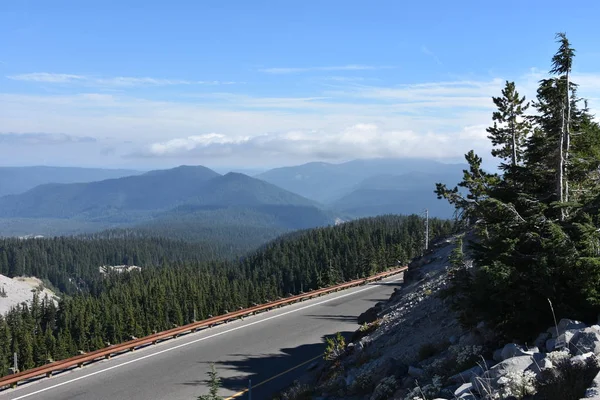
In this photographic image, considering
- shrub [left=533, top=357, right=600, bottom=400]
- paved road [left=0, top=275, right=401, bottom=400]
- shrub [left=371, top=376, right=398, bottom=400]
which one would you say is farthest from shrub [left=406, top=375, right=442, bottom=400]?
paved road [left=0, top=275, right=401, bottom=400]

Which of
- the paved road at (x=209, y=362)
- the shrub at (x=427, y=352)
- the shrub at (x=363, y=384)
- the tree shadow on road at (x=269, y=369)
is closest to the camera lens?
the shrub at (x=363, y=384)

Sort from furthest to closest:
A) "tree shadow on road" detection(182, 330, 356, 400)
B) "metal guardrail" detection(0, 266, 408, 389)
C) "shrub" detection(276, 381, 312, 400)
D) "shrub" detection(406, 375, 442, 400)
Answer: "metal guardrail" detection(0, 266, 408, 389) → "tree shadow on road" detection(182, 330, 356, 400) → "shrub" detection(276, 381, 312, 400) → "shrub" detection(406, 375, 442, 400)

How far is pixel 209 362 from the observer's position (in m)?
20.0

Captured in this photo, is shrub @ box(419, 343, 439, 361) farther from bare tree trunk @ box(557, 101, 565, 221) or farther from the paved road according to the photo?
the paved road

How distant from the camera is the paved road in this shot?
18812mm

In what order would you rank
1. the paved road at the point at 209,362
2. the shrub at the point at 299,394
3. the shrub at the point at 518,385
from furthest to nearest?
1. the paved road at the point at 209,362
2. the shrub at the point at 299,394
3. the shrub at the point at 518,385

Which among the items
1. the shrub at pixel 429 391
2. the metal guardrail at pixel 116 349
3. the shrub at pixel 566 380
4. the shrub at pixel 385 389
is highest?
the shrub at pixel 566 380

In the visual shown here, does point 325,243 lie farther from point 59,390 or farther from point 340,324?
point 59,390

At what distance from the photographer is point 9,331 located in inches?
2958

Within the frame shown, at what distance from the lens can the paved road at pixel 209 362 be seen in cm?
1881

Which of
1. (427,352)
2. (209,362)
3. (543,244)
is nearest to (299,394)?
(427,352)

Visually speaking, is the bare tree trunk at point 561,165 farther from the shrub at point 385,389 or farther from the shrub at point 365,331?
the shrub at point 365,331

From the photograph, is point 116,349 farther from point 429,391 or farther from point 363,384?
point 429,391

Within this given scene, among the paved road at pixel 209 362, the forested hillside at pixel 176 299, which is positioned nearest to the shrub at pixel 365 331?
the paved road at pixel 209 362
